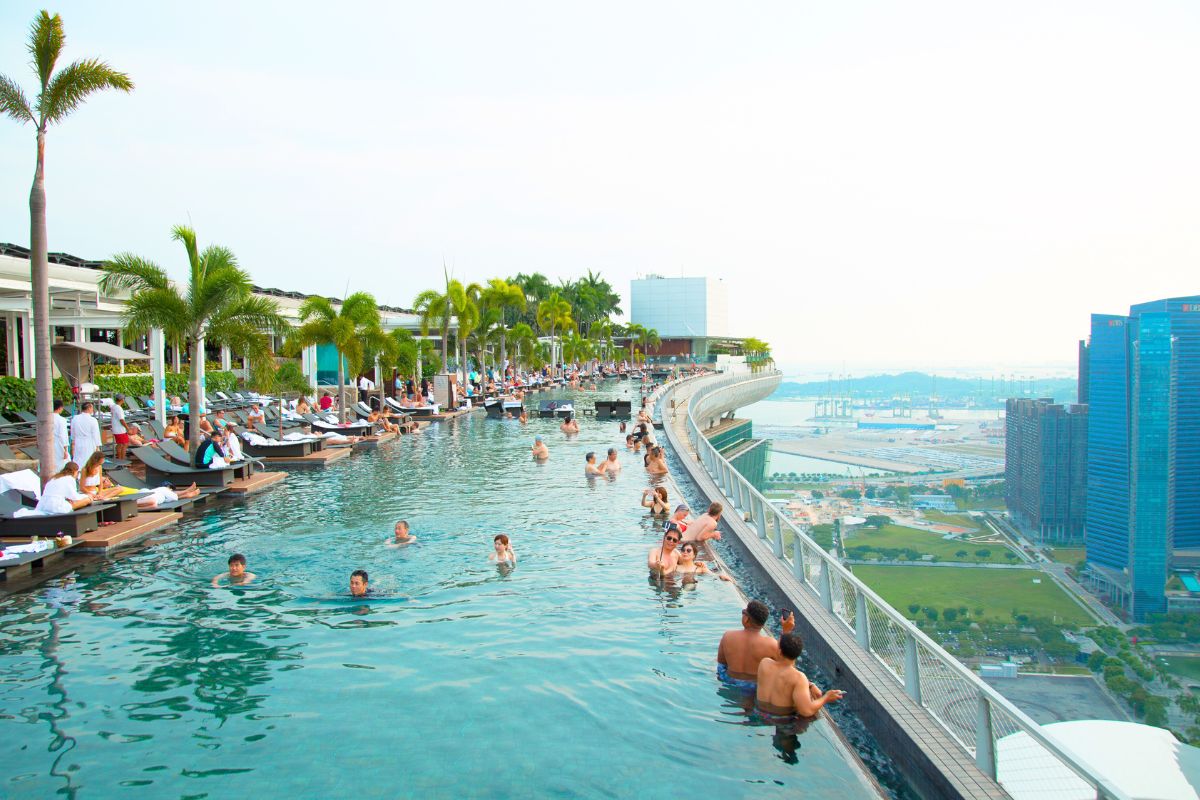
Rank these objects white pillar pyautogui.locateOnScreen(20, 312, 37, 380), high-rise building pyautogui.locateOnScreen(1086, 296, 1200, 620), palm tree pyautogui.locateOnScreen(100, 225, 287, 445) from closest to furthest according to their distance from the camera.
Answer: palm tree pyautogui.locateOnScreen(100, 225, 287, 445) < high-rise building pyautogui.locateOnScreen(1086, 296, 1200, 620) < white pillar pyautogui.locateOnScreen(20, 312, 37, 380)

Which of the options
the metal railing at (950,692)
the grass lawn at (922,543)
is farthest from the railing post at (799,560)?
the grass lawn at (922,543)

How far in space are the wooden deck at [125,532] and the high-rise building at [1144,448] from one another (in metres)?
21.2

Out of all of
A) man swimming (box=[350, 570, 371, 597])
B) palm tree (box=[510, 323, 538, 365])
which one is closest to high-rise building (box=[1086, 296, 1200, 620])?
man swimming (box=[350, 570, 371, 597])

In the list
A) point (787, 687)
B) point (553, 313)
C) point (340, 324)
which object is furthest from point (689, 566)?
point (553, 313)

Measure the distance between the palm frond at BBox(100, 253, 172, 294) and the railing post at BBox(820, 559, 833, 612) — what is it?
1411 centimetres

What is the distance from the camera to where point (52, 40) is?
1245 centimetres

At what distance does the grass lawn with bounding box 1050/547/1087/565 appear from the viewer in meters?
27.2

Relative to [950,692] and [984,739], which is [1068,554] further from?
[984,739]

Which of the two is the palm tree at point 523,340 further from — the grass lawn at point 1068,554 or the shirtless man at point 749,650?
the shirtless man at point 749,650

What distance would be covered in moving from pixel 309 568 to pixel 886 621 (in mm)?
7315

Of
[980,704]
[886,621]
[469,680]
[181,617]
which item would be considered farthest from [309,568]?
[980,704]

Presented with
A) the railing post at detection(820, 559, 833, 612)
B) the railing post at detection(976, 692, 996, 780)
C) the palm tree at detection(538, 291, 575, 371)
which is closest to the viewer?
the railing post at detection(976, 692, 996, 780)

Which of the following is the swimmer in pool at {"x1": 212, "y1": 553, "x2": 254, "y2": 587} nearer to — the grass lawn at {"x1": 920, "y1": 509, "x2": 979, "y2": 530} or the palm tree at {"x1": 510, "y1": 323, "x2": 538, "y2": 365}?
the grass lawn at {"x1": 920, "y1": 509, "x2": 979, "y2": 530}

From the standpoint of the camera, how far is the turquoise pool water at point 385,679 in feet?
17.6
